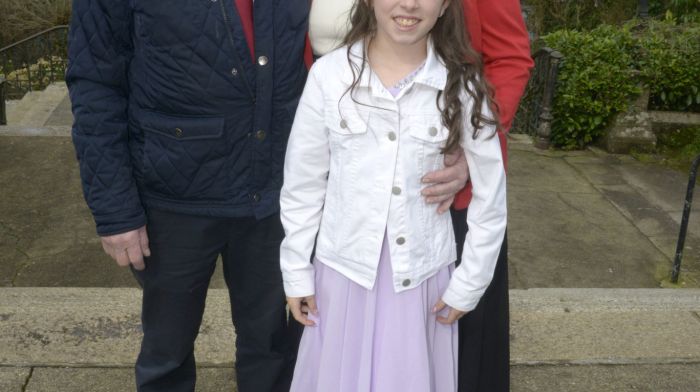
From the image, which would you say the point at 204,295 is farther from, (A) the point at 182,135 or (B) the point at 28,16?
(B) the point at 28,16

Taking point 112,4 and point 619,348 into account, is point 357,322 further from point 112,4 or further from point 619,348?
point 619,348

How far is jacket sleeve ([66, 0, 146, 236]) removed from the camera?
6.82 ft

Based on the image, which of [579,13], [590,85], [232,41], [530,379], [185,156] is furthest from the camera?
[579,13]

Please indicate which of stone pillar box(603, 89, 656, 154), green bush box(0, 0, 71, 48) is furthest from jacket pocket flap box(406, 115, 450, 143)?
green bush box(0, 0, 71, 48)

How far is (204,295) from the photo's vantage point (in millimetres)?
2553

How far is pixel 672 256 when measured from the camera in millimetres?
5027

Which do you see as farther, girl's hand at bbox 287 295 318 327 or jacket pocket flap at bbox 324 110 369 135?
girl's hand at bbox 287 295 318 327

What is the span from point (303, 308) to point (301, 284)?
0.11m

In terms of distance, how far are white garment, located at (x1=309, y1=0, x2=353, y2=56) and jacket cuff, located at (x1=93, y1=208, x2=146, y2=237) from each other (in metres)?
0.73

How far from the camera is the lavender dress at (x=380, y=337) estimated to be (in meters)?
2.23

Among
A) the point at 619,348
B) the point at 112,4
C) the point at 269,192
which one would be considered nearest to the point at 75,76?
the point at 112,4

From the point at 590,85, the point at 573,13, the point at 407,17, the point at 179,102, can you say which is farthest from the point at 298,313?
the point at 573,13

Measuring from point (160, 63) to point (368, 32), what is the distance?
1.89 ft

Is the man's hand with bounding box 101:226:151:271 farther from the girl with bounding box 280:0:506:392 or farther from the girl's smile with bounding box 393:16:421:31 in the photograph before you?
the girl's smile with bounding box 393:16:421:31
